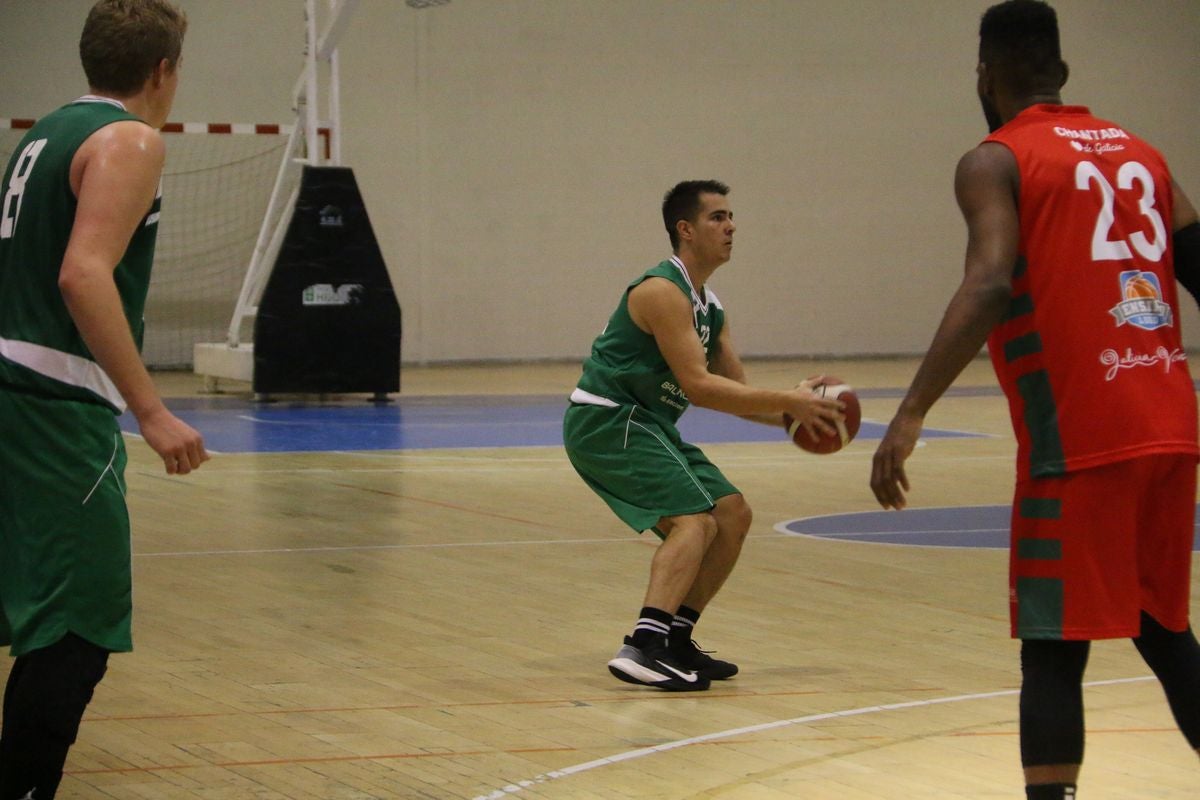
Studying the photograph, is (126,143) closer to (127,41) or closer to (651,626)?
(127,41)

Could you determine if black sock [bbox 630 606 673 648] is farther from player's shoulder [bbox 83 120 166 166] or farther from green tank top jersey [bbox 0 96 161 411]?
player's shoulder [bbox 83 120 166 166]

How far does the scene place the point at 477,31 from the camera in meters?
20.8

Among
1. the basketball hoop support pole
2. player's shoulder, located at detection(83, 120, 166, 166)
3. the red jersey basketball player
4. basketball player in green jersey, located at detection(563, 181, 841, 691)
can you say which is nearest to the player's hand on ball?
basketball player in green jersey, located at detection(563, 181, 841, 691)

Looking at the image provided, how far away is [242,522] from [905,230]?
1589cm

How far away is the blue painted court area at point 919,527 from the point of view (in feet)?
26.7

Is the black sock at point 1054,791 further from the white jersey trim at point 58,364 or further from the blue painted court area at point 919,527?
the blue painted court area at point 919,527

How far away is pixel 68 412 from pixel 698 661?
2.57 meters

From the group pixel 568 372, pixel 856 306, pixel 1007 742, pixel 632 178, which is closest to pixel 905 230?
pixel 856 306

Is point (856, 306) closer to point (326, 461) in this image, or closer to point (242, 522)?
point (326, 461)

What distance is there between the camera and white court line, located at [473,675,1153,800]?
3.94m

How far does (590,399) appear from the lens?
548 cm

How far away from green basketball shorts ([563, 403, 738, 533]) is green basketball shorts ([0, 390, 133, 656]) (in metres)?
2.44

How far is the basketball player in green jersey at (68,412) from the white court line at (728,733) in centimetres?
113

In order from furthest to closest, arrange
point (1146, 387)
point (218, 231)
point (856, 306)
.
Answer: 1. point (856, 306)
2. point (218, 231)
3. point (1146, 387)
